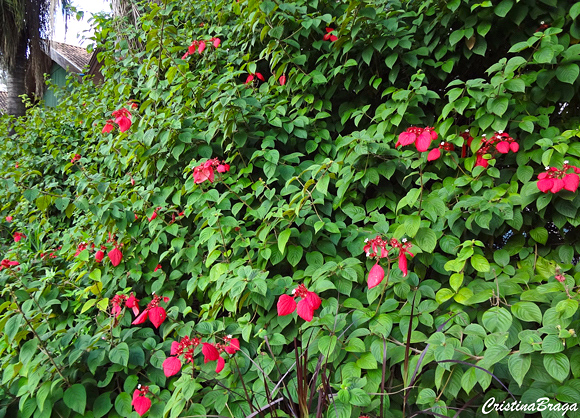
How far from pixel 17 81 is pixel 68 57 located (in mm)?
2724

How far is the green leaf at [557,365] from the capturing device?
1021mm

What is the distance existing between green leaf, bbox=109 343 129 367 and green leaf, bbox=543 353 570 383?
1497mm

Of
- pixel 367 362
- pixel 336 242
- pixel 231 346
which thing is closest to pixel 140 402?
pixel 231 346

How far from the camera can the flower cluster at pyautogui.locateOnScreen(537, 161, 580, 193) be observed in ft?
4.29

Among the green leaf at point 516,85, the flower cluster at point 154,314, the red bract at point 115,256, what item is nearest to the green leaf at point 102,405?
the flower cluster at point 154,314

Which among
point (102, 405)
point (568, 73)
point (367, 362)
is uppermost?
point (568, 73)

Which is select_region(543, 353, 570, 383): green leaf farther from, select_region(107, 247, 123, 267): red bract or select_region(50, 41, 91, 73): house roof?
select_region(50, 41, 91, 73): house roof

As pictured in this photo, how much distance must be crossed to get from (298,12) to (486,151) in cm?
131

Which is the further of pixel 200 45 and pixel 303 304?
pixel 200 45

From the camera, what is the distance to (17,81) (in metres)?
6.62

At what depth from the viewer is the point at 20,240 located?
2928 millimetres

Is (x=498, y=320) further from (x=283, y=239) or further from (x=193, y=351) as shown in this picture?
(x=193, y=351)

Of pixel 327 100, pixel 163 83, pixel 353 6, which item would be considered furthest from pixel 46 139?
pixel 353 6

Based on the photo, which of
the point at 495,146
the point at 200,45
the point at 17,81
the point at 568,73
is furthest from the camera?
the point at 17,81
